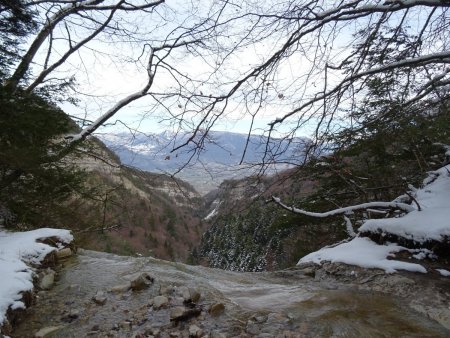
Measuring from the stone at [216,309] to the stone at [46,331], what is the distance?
4.85ft

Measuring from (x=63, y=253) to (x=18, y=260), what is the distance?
4.15ft

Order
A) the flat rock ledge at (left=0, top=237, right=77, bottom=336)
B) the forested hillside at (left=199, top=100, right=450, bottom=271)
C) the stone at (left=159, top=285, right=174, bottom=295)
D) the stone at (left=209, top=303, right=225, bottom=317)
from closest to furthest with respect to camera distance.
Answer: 1. the flat rock ledge at (left=0, top=237, right=77, bottom=336)
2. the stone at (left=209, top=303, right=225, bottom=317)
3. the stone at (left=159, top=285, right=174, bottom=295)
4. the forested hillside at (left=199, top=100, right=450, bottom=271)

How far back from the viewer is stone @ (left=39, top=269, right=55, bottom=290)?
4.12 m

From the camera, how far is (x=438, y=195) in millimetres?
5262

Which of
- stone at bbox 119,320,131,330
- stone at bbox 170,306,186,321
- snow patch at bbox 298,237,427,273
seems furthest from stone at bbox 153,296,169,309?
snow patch at bbox 298,237,427,273

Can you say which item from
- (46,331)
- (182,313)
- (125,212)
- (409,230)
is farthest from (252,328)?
(125,212)

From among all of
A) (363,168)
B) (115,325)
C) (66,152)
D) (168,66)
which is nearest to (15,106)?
(66,152)

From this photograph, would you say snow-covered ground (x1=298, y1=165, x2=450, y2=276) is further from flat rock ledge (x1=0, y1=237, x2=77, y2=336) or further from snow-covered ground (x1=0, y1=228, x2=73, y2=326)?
snow-covered ground (x1=0, y1=228, x2=73, y2=326)

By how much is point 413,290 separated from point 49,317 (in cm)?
412

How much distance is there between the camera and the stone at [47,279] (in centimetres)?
412

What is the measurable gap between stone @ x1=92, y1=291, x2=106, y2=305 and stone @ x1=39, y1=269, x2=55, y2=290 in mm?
759

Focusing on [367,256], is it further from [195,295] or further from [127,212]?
[127,212]

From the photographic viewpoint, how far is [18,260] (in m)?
4.16

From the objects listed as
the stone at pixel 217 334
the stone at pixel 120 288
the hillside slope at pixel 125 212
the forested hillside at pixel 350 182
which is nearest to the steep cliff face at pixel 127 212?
the hillside slope at pixel 125 212
